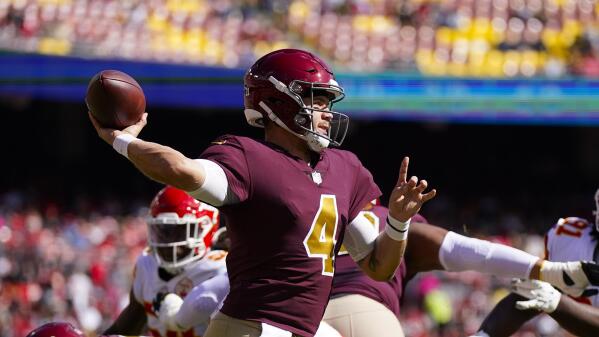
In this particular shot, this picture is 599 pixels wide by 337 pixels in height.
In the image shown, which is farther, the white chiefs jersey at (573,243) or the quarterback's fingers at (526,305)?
the white chiefs jersey at (573,243)

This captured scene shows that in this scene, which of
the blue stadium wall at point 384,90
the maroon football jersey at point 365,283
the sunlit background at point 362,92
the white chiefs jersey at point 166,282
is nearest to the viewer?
the maroon football jersey at point 365,283

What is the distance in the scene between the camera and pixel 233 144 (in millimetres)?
3566

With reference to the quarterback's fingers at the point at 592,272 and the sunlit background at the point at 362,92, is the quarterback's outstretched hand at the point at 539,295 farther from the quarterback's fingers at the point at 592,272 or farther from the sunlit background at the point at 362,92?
the sunlit background at the point at 362,92

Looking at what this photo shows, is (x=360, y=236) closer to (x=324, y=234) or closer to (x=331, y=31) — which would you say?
(x=324, y=234)

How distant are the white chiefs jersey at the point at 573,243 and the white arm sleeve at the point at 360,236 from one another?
3.67 feet

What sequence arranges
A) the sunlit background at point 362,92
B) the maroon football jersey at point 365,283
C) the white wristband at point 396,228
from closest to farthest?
the white wristband at point 396,228 → the maroon football jersey at point 365,283 → the sunlit background at point 362,92

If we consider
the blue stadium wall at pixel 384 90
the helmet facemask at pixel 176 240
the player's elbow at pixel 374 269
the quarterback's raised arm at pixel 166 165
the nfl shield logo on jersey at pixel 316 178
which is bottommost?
the blue stadium wall at pixel 384 90

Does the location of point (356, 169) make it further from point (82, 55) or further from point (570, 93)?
point (82, 55)

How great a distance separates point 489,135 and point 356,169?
1410 cm

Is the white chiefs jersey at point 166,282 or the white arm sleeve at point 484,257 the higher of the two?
the white arm sleeve at point 484,257

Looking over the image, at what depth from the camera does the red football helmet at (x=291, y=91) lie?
371 cm

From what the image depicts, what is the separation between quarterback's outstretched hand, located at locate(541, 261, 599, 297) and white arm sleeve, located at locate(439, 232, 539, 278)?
71mm

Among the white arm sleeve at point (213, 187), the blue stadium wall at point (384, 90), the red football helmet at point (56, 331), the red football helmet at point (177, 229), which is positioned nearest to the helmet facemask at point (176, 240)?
the red football helmet at point (177, 229)

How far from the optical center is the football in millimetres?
3547
